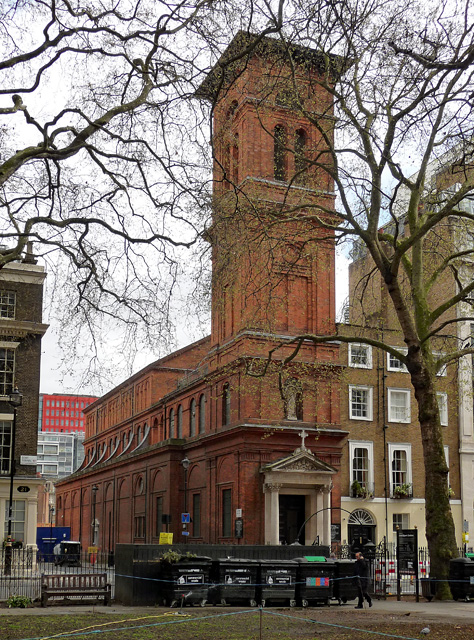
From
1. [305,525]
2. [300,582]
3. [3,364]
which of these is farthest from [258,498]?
[300,582]

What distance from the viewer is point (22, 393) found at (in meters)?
41.7

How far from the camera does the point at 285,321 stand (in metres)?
43.4

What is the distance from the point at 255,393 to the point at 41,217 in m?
24.5

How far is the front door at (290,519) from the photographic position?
4200cm

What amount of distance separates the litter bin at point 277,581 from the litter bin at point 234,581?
0.22 metres

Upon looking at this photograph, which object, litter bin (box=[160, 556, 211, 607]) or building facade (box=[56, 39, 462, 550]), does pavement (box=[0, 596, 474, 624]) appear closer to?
litter bin (box=[160, 556, 211, 607])

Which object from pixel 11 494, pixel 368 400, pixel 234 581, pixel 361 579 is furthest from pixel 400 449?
pixel 234 581

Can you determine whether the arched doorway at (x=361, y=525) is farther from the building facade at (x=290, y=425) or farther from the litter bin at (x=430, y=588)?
the litter bin at (x=430, y=588)

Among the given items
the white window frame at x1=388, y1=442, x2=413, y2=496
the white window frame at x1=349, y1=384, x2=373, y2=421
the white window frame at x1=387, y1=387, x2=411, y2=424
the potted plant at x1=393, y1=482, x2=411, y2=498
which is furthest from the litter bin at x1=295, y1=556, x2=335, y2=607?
the white window frame at x1=387, y1=387, x2=411, y2=424

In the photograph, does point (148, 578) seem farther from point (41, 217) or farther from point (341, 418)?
point (341, 418)

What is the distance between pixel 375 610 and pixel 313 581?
205cm

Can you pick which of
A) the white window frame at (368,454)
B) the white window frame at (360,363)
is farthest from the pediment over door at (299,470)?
the white window frame at (360,363)

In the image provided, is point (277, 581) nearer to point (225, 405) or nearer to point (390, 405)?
point (225, 405)

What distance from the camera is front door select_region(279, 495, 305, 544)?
42000 millimetres
